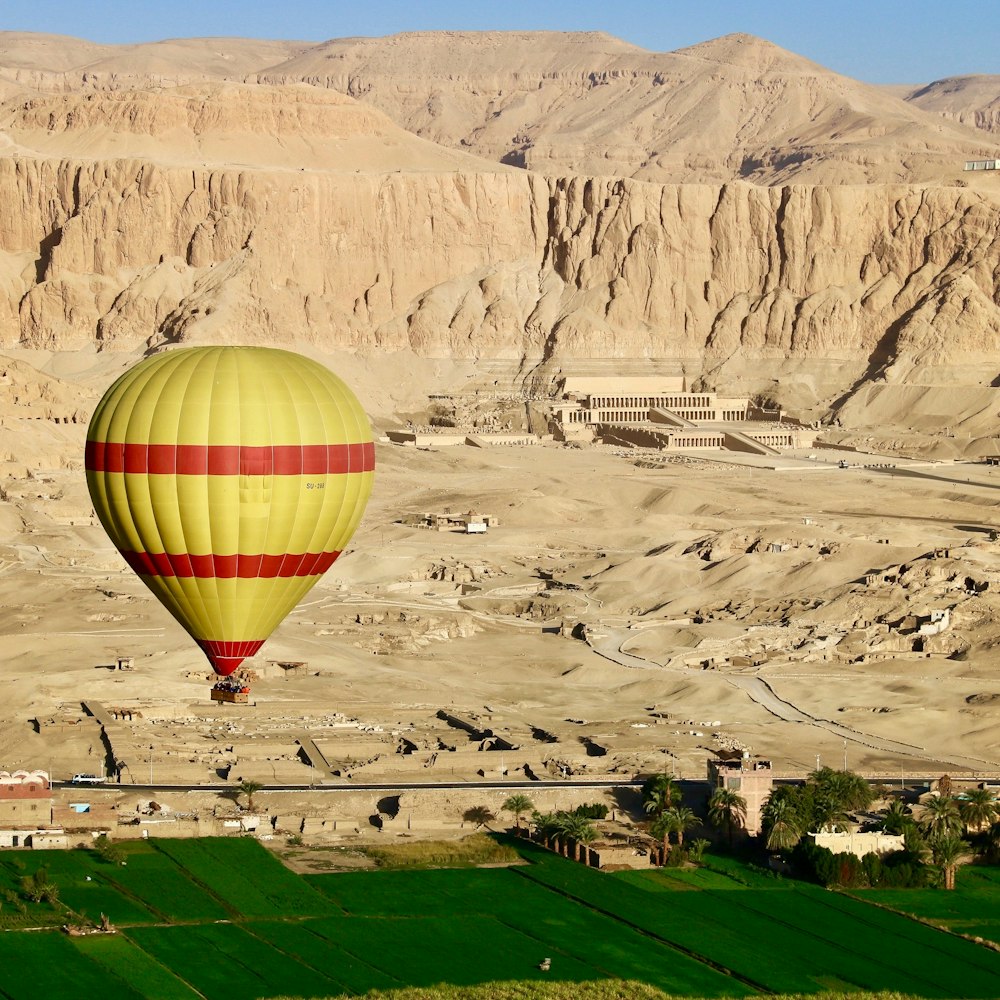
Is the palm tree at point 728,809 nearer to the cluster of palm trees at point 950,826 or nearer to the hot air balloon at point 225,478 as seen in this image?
the cluster of palm trees at point 950,826

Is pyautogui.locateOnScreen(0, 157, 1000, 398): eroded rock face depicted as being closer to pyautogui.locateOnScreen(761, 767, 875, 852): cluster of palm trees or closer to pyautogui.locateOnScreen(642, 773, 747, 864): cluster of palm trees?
pyautogui.locateOnScreen(761, 767, 875, 852): cluster of palm trees

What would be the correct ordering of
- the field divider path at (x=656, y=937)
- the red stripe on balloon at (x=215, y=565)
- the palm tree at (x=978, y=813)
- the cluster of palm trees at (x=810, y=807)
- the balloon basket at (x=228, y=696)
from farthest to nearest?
the balloon basket at (x=228, y=696), the palm tree at (x=978, y=813), the red stripe on balloon at (x=215, y=565), the cluster of palm trees at (x=810, y=807), the field divider path at (x=656, y=937)

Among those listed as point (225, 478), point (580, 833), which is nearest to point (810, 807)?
point (580, 833)

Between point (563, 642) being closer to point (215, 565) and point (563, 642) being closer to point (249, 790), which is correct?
point (249, 790)

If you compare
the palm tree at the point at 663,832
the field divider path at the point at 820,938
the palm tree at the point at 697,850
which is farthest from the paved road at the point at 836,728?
the field divider path at the point at 820,938

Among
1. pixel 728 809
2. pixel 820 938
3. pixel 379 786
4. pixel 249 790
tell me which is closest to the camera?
pixel 820 938

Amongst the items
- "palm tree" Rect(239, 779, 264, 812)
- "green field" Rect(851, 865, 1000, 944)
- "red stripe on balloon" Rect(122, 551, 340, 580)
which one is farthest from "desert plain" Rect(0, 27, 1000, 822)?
"green field" Rect(851, 865, 1000, 944)
